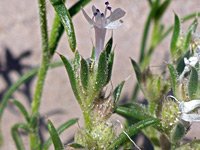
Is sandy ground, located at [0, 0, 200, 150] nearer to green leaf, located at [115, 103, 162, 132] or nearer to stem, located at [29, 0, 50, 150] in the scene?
stem, located at [29, 0, 50, 150]

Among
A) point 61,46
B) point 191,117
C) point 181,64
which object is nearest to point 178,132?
point 191,117

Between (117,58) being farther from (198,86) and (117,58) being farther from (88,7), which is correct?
(198,86)

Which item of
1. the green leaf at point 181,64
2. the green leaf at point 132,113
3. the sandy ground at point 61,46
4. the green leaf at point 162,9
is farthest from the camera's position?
the sandy ground at point 61,46

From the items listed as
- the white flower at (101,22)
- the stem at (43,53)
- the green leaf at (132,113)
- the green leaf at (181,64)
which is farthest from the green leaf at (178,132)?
the stem at (43,53)

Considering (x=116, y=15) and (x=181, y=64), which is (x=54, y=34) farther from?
(x=181, y=64)

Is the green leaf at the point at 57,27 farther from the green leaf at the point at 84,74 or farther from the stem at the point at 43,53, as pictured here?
the green leaf at the point at 84,74

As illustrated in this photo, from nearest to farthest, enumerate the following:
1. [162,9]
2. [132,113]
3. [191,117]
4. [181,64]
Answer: [191,117] → [132,113] → [181,64] → [162,9]
